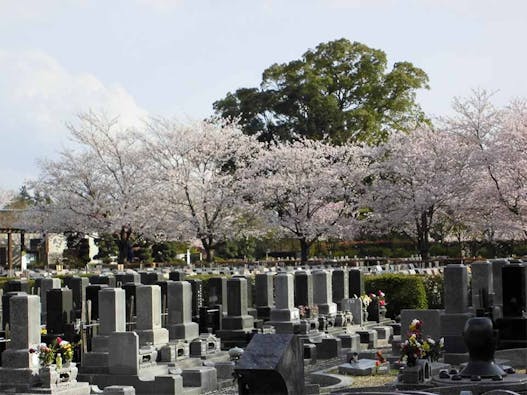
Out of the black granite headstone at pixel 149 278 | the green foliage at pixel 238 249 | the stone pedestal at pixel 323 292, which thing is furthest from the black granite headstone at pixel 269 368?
the green foliage at pixel 238 249

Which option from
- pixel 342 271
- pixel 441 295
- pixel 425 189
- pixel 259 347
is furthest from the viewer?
pixel 425 189

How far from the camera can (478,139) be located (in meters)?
47.7

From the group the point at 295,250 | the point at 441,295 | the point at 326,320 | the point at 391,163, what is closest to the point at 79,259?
the point at 295,250

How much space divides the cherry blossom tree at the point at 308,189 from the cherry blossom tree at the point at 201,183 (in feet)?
4.24

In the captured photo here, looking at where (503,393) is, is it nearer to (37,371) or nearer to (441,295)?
(37,371)

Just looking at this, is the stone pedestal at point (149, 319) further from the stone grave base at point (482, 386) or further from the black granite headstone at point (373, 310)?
the black granite headstone at point (373, 310)

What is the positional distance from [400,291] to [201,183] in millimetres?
24495

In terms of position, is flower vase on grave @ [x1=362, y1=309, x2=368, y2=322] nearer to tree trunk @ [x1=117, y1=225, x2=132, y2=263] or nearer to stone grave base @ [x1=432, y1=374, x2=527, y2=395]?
stone grave base @ [x1=432, y1=374, x2=527, y2=395]

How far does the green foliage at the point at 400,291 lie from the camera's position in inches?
1104

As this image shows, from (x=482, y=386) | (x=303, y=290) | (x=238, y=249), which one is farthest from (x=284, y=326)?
(x=238, y=249)

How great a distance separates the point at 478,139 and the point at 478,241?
8521 millimetres

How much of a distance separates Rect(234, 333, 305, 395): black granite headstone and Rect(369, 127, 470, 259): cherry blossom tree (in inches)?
1511

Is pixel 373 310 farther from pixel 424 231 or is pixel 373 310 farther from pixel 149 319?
pixel 424 231

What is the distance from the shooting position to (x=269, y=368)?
8812 mm
